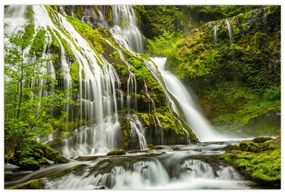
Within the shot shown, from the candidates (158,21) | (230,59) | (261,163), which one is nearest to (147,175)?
(261,163)

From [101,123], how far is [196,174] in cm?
261

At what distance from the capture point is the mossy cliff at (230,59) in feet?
25.6

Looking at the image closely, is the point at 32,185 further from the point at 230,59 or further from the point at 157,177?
the point at 230,59

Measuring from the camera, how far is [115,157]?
587cm

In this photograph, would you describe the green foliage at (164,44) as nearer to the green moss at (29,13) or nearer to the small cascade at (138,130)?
the small cascade at (138,130)

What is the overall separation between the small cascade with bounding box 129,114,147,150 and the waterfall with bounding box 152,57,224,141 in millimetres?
1711

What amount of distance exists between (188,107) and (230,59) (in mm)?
2116

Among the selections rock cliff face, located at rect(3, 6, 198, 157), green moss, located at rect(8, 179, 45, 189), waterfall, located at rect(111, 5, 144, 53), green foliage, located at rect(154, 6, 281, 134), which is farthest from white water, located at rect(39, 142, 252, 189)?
waterfall, located at rect(111, 5, 144, 53)

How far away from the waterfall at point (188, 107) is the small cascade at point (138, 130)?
67.4 inches

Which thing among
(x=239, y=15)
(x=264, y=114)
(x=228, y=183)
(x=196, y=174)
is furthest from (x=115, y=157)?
(x=239, y=15)

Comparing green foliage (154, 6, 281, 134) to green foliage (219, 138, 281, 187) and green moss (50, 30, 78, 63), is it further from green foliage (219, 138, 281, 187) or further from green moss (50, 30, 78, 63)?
green moss (50, 30, 78, 63)

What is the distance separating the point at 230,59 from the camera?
962 cm

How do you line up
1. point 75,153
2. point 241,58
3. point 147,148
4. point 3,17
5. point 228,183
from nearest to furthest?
point 228,183 < point 3,17 < point 75,153 < point 147,148 < point 241,58

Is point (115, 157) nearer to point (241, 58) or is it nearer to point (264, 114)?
point (264, 114)
